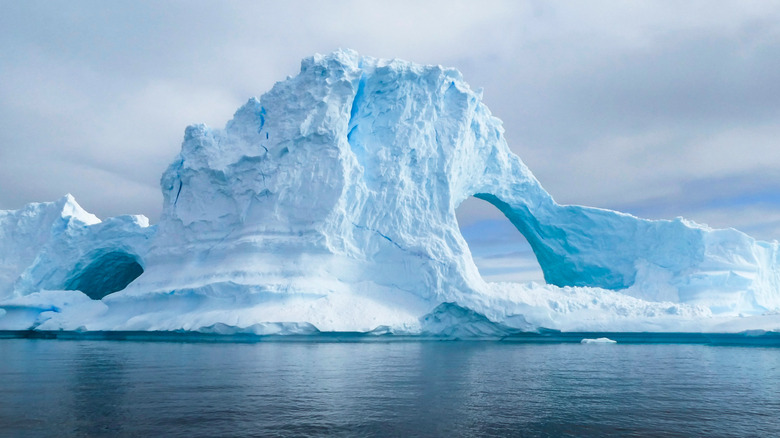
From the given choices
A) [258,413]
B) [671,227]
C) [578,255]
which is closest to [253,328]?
[258,413]

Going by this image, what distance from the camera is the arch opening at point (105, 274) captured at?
73.6 feet

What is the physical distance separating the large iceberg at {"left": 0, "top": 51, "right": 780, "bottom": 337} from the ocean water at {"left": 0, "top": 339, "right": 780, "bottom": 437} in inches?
163

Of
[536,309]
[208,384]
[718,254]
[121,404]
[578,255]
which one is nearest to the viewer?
[121,404]

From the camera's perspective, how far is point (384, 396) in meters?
6.60

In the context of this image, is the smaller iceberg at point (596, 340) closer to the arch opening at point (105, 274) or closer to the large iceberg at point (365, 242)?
the large iceberg at point (365, 242)

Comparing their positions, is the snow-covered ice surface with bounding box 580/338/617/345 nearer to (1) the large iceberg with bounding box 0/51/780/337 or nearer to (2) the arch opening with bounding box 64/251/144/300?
(1) the large iceberg with bounding box 0/51/780/337

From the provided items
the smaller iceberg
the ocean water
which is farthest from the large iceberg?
the ocean water

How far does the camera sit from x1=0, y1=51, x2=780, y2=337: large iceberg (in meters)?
15.5

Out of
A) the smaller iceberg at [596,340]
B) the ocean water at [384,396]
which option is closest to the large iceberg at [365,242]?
the smaller iceberg at [596,340]

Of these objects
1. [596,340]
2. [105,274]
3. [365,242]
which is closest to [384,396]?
[365,242]

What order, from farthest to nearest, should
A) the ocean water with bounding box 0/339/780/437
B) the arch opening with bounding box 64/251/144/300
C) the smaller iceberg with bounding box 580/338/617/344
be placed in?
the arch opening with bounding box 64/251/144/300
the smaller iceberg with bounding box 580/338/617/344
the ocean water with bounding box 0/339/780/437

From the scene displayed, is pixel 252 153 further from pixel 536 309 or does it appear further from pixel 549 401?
pixel 549 401

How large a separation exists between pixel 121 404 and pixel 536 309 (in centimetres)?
1170

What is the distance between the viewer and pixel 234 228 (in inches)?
685
